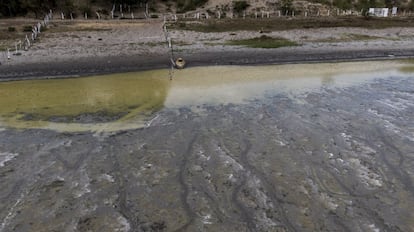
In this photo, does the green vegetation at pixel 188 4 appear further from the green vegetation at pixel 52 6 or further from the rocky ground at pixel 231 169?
the rocky ground at pixel 231 169

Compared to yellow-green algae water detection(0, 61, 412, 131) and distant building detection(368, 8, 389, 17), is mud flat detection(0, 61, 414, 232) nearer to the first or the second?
yellow-green algae water detection(0, 61, 412, 131)

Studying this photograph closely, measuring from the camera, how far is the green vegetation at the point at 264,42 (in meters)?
37.2

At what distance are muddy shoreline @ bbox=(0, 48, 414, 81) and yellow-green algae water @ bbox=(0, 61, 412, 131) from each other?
4.33ft

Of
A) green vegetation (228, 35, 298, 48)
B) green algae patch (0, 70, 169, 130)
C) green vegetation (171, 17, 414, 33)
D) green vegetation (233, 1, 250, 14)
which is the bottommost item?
green algae patch (0, 70, 169, 130)

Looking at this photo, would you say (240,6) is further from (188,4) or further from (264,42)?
(264,42)

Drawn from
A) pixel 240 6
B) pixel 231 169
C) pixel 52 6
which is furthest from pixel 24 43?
pixel 240 6

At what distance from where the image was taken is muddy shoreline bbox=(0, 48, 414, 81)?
27.9 meters

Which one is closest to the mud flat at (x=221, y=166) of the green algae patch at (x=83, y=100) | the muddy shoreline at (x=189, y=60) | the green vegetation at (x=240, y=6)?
the green algae patch at (x=83, y=100)

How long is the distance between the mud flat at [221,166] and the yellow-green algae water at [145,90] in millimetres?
223

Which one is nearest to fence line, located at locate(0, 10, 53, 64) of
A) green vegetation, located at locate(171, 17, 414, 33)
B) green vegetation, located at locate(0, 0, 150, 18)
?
green vegetation, located at locate(0, 0, 150, 18)

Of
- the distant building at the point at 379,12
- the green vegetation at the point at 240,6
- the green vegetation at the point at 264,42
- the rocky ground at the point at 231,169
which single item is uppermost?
the green vegetation at the point at 240,6

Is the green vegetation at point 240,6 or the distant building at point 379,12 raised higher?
the green vegetation at point 240,6

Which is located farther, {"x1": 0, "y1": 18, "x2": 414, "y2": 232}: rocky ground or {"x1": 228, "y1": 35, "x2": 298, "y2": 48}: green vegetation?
{"x1": 228, "y1": 35, "x2": 298, "y2": 48}: green vegetation

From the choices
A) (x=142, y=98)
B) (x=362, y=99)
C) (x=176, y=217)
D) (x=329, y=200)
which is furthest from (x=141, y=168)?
(x=362, y=99)
